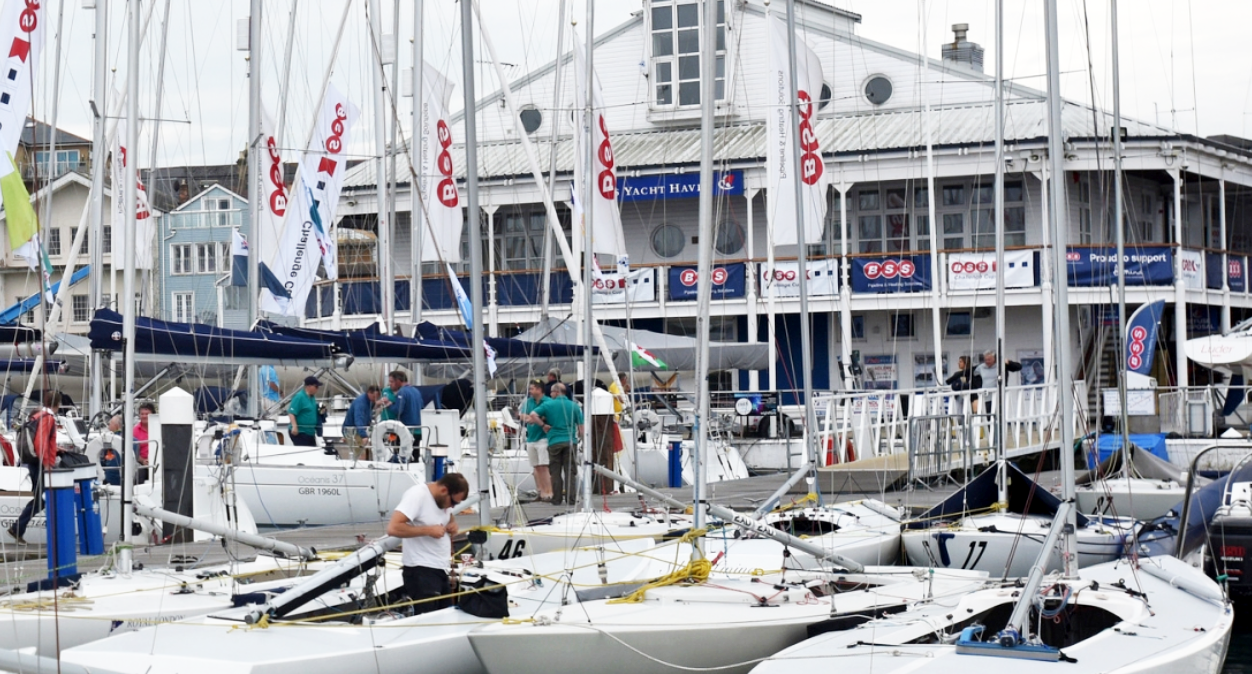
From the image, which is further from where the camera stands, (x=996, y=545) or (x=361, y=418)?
(x=361, y=418)

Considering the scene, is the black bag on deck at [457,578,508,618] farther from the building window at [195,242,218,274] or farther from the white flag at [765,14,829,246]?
the building window at [195,242,218,274]

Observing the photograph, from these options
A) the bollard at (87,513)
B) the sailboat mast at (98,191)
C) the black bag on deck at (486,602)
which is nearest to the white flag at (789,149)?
the bollard at (87,513)

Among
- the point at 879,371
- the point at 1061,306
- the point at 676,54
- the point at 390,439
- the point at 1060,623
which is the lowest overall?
the point at 1060,623

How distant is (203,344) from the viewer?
1639 cm

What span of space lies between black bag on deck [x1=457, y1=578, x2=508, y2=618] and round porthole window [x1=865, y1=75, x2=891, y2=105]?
87.9 ft

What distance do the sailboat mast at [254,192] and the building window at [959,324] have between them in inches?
665

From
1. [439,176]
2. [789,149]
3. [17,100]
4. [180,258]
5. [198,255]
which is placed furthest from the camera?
[180,258]

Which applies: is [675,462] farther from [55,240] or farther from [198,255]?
[55,240]

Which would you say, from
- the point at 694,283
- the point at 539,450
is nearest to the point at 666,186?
the point at 694,283

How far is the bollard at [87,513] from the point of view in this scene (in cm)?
1273

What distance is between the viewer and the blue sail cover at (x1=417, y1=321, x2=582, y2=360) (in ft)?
69.3

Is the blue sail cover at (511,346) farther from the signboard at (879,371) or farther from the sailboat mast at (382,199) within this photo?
the signboard at (879,371)

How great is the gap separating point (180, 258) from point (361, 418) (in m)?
42.8

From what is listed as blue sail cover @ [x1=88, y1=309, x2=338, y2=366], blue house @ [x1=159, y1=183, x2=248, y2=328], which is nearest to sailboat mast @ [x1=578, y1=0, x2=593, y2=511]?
blue sail cover @ [x1=88, y1=309, x2=338, y2=366]
